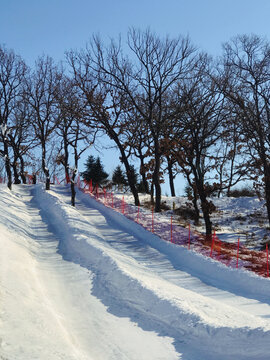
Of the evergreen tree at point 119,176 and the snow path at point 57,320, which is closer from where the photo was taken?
the snow path at point 57,320

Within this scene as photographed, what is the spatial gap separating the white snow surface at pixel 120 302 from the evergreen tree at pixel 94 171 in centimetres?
3059

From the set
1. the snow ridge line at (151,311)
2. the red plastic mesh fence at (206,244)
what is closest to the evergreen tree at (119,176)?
the red plastic mesh fence at (206,244)

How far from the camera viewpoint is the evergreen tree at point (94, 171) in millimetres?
50250

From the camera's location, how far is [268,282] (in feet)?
43.9

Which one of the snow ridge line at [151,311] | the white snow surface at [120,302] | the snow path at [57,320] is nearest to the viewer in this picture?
the snow path at [57,320]

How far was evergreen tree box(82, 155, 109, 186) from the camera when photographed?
1978 inches

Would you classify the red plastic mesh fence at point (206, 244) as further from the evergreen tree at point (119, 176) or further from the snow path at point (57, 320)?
the evergreen tree at point (119, 176)

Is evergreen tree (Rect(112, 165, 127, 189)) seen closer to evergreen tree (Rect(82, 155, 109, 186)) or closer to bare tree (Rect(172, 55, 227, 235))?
evergreen tree (Rect(82, 155, 109, 186))

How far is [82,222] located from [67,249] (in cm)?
563

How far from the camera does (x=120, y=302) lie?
1097 centimetres

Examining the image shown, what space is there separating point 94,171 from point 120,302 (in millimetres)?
40225

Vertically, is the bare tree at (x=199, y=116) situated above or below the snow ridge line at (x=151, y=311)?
above

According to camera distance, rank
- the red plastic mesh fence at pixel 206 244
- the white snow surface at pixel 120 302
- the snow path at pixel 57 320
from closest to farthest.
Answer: the snow path at pixel 57 320 < the white snow surface at pixel 120 302 < the red plastic mesh fence at pixel 206 244

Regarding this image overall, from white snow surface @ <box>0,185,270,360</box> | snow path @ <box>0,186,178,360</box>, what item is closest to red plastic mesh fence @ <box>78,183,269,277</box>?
white snow surface @ <box>0,185,270,360</box>
